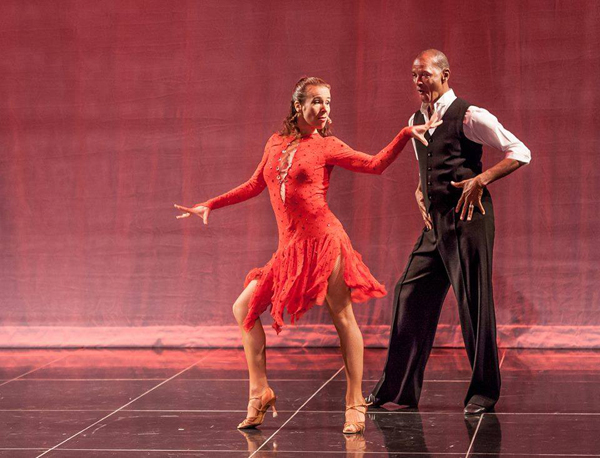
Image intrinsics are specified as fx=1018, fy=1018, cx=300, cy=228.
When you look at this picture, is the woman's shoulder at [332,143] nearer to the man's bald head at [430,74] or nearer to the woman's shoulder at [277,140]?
the woman's shoulder at [277,140]

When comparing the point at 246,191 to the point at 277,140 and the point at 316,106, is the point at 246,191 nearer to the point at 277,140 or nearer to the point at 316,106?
the point at 277,140

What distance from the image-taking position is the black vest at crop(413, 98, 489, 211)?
3842mm

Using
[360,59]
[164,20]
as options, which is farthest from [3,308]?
[360,59]

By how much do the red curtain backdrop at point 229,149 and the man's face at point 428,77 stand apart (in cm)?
160

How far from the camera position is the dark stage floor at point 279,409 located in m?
3.44

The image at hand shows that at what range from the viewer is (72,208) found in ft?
19.3

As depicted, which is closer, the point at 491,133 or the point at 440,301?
the point at 491,133

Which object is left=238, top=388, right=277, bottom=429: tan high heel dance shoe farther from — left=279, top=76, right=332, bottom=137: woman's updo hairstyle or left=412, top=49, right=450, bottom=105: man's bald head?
left=412, top=49, right=450, bottom=105: man's bald head

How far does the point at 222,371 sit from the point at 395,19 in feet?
6.86

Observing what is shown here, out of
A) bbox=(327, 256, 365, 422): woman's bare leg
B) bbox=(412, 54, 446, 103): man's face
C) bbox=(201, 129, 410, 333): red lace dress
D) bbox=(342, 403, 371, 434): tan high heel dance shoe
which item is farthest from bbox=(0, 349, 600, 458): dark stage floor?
bbox=(412, 54, 446, 103): man's face

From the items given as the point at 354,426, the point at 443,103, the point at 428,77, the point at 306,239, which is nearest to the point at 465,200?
the point at 443,103

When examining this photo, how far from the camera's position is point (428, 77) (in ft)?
12.6

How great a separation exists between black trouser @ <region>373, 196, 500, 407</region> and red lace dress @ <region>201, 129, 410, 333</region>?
414mm

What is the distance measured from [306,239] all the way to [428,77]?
80 centimetres
